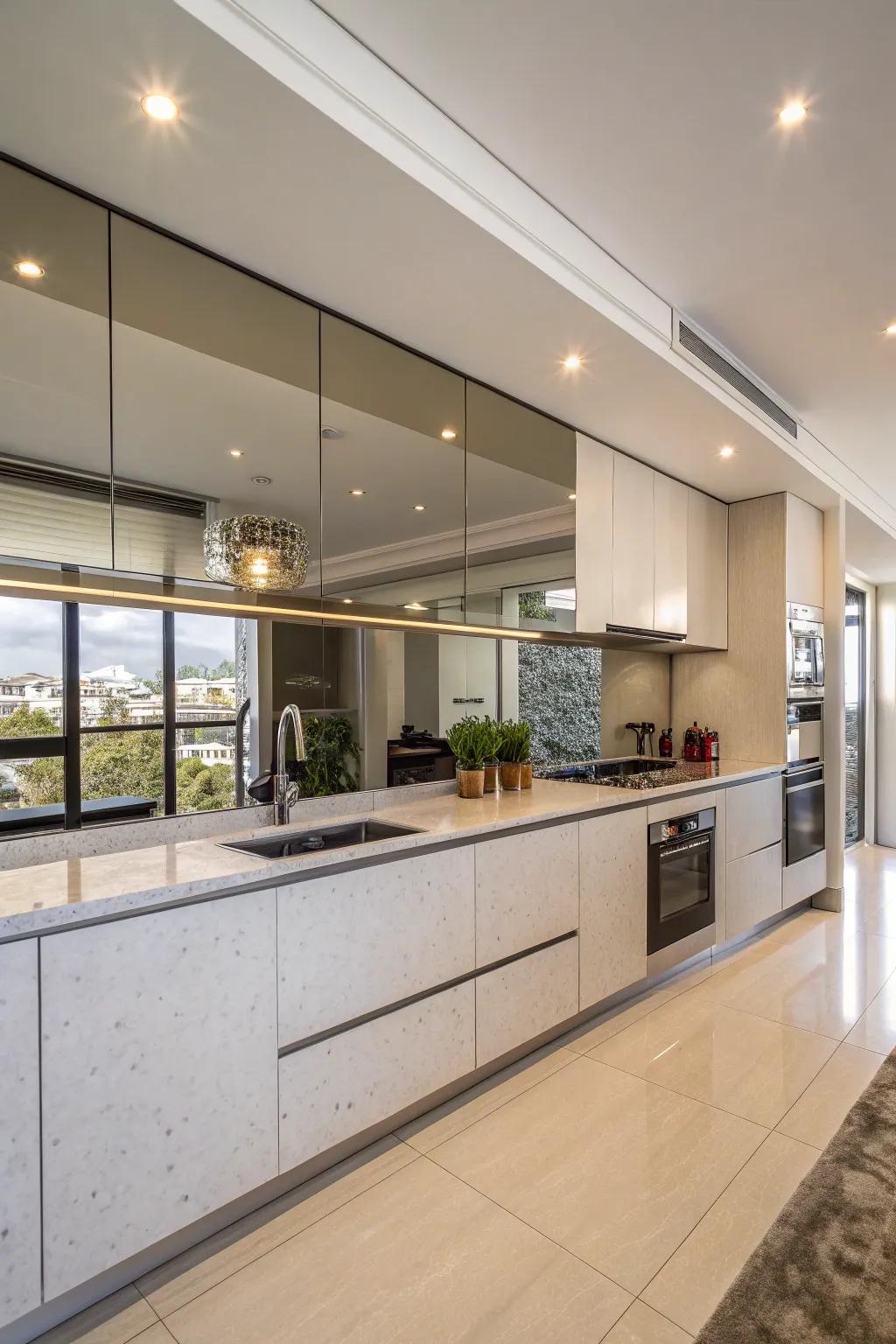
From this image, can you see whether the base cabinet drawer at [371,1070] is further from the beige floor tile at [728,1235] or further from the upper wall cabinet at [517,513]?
the upper wall cabinet at [517,513]

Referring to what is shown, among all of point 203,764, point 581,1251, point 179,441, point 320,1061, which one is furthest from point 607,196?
point 581,1251

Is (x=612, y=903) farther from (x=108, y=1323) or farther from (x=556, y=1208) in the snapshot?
(x=108, y=1323)

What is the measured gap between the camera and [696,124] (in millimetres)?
1751

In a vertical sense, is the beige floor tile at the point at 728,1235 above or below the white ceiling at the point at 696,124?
below

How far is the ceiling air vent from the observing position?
2.61 meters

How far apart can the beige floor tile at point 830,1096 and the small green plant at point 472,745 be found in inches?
62.0

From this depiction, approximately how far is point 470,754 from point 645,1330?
1.83m

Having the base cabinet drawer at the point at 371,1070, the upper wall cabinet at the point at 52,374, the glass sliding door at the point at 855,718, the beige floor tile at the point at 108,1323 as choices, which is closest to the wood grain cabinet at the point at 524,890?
the base cabinet drawer at the point at 371,1070

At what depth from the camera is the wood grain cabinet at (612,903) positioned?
9.14 feet

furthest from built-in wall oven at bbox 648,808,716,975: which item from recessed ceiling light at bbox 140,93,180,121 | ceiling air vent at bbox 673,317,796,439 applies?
recessed ceiling light at bbox 140,93,180,121

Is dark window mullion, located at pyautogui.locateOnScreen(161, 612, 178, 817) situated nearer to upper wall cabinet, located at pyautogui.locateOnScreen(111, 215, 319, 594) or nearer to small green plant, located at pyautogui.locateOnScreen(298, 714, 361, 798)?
upper wall cabinet, located at pyautogui.locateOnScreen(111, 215, 319, 594)

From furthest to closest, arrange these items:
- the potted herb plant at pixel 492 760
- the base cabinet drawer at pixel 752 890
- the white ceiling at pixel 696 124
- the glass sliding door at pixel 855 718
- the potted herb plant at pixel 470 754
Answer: the glass sliding door at pixel 855 718
the base cabinet drawer at pixel 752 890
the potted herb plant at pixel 492 760
the potted herb plant at pixel 470 754
the white ceiling at pixel 696 124

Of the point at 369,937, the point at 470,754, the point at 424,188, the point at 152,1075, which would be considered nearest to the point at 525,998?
the point at 369,937

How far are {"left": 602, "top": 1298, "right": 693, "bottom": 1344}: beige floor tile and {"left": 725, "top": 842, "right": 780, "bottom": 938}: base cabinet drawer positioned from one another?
89.6 inches
